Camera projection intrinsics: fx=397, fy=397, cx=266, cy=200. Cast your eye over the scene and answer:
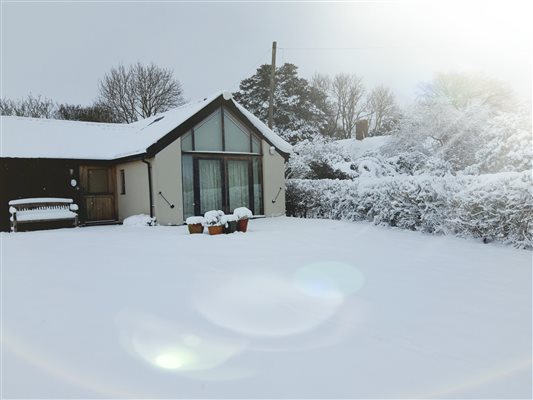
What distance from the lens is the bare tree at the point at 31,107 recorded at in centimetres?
2909

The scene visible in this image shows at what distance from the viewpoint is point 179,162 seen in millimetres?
12992

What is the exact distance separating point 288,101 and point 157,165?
18995 millimetres

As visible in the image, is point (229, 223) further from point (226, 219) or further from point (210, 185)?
point (210, 185)

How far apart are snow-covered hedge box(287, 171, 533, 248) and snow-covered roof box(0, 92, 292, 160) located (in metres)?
5.07

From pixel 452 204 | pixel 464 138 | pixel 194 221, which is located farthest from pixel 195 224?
pixel 464 138

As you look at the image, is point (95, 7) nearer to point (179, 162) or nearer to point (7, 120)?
point (179, 162)

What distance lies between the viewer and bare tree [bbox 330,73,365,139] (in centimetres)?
3672

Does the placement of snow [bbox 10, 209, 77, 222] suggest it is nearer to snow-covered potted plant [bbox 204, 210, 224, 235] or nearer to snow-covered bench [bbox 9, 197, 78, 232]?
snow-covered bench [bbox 9, 197, 78, 232]

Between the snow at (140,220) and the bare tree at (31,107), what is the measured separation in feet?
70.4

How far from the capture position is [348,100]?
36.9 meters

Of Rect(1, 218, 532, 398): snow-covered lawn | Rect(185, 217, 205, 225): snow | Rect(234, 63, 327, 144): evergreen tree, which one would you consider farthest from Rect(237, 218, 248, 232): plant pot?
Rect(234, 63, 327, 144): evergreen tree

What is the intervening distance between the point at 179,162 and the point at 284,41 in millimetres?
11314

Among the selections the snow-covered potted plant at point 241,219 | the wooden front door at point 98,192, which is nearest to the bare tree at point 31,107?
the wooden front door at point 98,192

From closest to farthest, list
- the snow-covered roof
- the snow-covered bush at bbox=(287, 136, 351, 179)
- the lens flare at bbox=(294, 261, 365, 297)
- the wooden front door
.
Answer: the lens flare at bbox=(294, 261, 365, 297) < the snow-covered roof < the wooden front door < the snow-covered bush at bbox=(287, 136, 351, 179)
